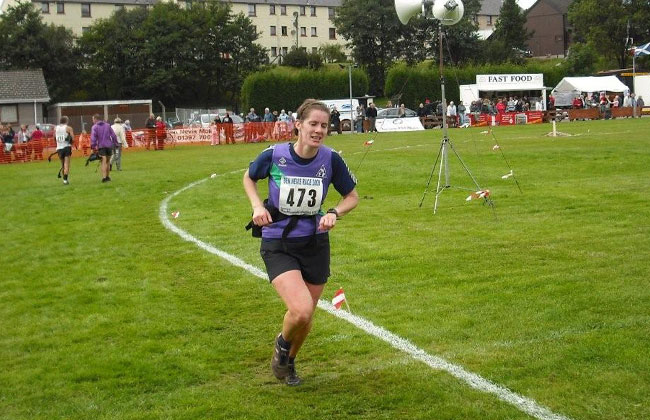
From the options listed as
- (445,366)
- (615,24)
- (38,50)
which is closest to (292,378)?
(445,366)

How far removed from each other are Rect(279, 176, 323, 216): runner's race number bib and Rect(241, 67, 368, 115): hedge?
63169 mm

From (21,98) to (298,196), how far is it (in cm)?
6808

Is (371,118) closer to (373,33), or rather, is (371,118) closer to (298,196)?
(373,33)

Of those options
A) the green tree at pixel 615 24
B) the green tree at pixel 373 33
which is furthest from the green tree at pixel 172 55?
the green tree at pixel 615 24

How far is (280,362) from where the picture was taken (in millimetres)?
5926

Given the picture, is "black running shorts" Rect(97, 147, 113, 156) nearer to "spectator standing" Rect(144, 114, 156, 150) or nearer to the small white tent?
"spectator standing" Rect(144, 114, 156, 150)

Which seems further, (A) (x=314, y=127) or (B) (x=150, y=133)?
(B) (x=150, y=133)

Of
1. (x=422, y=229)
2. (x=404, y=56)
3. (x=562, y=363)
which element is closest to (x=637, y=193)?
(x=422, y=229)

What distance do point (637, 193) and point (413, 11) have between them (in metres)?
5.23

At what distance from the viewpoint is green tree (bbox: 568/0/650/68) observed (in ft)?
302

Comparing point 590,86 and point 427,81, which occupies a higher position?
→ point 427,81

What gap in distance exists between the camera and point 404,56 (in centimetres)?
9481

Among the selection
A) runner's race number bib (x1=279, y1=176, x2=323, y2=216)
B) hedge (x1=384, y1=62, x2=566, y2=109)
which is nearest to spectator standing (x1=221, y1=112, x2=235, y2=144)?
hedge (x1=384, y1=62, x2=566, y2=109)

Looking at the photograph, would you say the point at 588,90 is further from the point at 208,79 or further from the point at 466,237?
the point at 466,237
